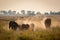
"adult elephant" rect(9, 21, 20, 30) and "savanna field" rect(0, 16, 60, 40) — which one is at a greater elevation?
"adult elephant" rect(9, 21, 20, 30)

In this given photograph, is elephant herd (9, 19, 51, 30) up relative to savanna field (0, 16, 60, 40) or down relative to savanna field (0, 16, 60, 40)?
up

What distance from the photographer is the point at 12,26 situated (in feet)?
7.02

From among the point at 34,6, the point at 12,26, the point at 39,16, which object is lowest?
the point at 12,26

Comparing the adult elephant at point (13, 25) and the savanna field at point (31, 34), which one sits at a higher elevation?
the adult elephant at point (13, 25)

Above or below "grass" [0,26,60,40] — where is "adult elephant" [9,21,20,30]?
above

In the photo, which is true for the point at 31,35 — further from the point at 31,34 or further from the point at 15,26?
the point at 15,26

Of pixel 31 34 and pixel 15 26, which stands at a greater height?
pixel 15 26

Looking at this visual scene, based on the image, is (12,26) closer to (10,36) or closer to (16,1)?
(10,36)

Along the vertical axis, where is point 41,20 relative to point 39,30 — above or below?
above

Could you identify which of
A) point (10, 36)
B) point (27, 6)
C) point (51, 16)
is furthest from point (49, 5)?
point (10, 36)

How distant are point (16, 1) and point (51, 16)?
1.71ft

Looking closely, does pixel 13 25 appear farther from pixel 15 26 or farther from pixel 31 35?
pixel 31 35

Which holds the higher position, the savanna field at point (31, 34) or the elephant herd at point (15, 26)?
the elephant herd at point (15, 26)

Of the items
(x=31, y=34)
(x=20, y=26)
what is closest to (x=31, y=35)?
(x=31, y=34)
